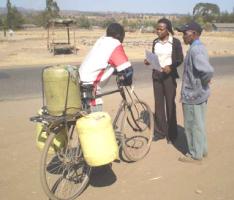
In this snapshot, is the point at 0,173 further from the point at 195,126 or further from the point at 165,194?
the point at 195,126

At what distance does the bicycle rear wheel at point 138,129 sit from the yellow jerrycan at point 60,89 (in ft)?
3.66

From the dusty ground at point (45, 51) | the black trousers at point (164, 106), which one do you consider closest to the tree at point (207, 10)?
the dusty ground at point (45, 51)

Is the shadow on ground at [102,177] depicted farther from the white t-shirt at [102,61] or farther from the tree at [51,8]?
the tree at [51,8]

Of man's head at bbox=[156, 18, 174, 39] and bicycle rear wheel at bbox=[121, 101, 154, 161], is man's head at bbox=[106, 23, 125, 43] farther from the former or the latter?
man's head at bbox=[156, 18, 174, 39]

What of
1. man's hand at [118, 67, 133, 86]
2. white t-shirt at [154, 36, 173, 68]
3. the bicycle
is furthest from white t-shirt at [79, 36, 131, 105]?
white t-shirt at [154, 36, 173, 68]

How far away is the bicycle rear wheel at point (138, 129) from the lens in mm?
5508

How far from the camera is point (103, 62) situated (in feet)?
15.4

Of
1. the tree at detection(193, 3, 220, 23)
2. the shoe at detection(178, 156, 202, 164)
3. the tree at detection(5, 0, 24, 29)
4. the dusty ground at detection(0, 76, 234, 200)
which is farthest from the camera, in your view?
the tree at detection(193, 3, 220, 23)

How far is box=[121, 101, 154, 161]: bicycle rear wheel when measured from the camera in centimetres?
551

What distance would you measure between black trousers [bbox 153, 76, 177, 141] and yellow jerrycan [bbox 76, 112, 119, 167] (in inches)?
84.4

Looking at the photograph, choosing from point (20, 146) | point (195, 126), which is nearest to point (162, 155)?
point (195, 126)

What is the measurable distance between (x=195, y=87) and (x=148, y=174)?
120 cm

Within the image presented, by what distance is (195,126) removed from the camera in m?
5.30

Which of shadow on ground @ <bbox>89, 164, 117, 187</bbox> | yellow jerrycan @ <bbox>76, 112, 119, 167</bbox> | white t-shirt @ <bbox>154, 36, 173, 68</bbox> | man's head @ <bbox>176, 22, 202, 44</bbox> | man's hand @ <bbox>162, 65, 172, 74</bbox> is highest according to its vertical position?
man's head @ <bbox>176, 22, 202, 44</bbox>
